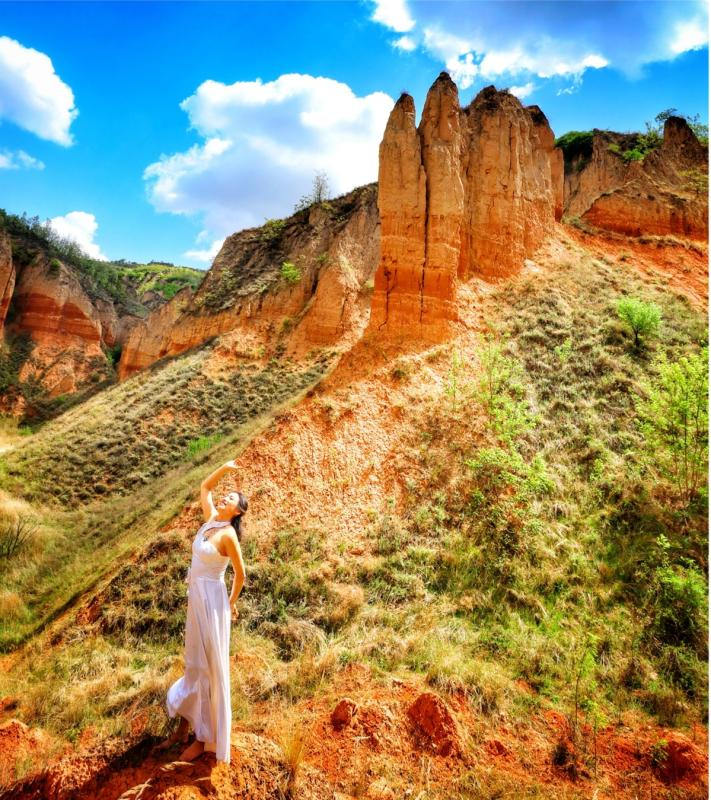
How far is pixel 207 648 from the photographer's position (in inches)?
156

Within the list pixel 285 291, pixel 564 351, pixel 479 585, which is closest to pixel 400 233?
pixel 564 351

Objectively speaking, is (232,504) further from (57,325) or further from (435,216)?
(57,325)

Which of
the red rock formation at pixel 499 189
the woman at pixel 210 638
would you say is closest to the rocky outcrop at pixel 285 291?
the red rock formation at pixel 499 189

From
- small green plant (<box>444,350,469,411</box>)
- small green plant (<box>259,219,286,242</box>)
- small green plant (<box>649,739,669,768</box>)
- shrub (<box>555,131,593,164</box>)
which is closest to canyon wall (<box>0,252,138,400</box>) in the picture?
small green plant (<box>259,219,286,242</box>)

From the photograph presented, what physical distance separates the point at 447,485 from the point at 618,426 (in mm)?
4579

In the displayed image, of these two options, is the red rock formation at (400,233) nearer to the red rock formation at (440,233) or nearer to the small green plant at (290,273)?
the red rock formation at (440,233)

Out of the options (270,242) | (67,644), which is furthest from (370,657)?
(270,242)

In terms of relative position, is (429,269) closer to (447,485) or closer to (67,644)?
(447,485)

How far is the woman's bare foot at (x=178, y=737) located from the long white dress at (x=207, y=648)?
1.13ft

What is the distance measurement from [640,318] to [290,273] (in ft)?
51.0

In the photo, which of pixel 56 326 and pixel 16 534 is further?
pixel 56 326

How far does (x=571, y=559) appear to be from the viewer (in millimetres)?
7684

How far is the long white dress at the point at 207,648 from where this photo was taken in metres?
3.92

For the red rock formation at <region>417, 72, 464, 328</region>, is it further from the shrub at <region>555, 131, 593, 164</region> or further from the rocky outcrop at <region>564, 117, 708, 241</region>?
the shrub at <region>555, 131, 593, 164</region>
